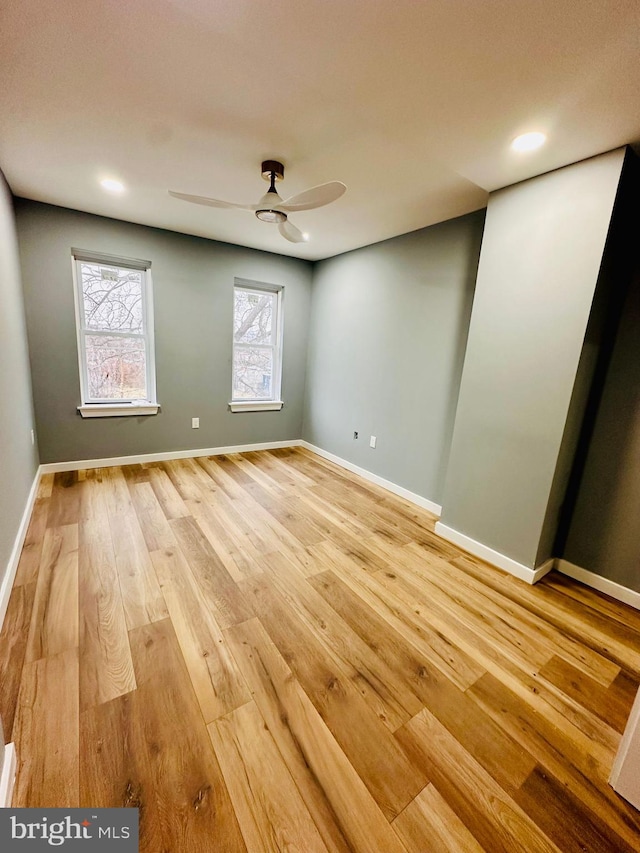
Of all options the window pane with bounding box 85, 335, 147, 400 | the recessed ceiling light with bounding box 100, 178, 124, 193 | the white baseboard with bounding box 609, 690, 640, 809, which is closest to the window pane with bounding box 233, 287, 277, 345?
the window pane with bounding box 85, 335, 147, 400

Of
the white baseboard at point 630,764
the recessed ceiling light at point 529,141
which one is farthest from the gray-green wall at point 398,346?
the white baseboard at point 630,764

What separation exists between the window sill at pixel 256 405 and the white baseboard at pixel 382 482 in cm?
73

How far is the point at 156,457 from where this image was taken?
3.81 metres

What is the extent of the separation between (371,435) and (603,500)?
6.63ft

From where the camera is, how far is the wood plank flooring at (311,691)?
3.18 ft

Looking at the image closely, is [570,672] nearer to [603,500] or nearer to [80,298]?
[603,500]

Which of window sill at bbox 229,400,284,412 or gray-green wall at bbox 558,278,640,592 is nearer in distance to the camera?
gray-green wall at bbox 558,278,640,592

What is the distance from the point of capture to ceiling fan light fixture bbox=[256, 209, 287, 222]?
213 centimetres

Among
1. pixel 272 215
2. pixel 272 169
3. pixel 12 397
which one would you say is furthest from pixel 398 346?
pixel 12 397

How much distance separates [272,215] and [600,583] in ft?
10.4

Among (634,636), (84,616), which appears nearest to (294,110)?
(84,616)

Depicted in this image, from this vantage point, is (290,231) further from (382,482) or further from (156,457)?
(156,457)

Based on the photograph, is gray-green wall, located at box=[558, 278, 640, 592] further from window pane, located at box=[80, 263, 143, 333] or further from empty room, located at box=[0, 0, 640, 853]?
window pane, located at box=[80, 263, 143, 333]

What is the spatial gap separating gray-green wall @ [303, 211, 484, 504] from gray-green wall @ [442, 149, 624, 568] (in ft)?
1.58
